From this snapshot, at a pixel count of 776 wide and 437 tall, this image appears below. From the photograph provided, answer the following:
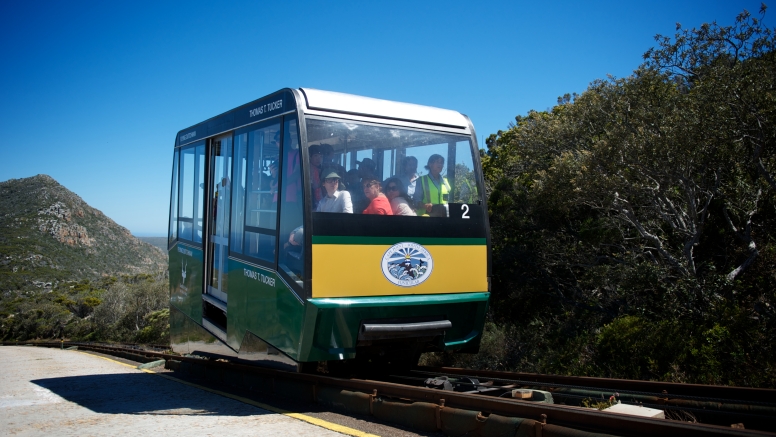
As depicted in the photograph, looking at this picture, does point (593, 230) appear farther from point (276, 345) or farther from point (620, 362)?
point (276, 345)

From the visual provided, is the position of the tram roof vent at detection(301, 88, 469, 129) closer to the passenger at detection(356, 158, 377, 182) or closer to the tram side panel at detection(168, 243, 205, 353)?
the passenger at detection(356, 158, 377, 182)

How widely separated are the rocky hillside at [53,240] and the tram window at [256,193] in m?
62.6

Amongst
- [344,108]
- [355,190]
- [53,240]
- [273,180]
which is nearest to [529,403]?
[355,190]

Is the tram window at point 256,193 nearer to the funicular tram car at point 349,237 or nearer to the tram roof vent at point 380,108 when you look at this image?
the funicular tram car at point 349,237

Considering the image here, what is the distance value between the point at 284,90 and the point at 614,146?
8110 mm

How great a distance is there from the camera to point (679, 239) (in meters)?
13.1

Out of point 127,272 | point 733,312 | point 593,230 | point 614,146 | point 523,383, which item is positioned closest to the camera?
point 523,383

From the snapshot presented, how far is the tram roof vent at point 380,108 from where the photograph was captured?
21.0ft

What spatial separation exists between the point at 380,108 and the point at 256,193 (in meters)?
1.80

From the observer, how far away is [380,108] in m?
6.77

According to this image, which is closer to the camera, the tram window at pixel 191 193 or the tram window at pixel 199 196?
the tram window at pixel 199 196

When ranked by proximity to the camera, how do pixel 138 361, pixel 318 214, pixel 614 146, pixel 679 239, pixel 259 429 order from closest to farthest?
pixel 259 429 < pixel 318 214 < pixel 614 146 < pixel 679 239 < pixel 138 361

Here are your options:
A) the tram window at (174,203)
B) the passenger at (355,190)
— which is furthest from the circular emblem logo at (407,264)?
the tram window at (174,203)

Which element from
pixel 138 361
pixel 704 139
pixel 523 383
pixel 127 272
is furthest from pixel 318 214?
pixel 127 272
